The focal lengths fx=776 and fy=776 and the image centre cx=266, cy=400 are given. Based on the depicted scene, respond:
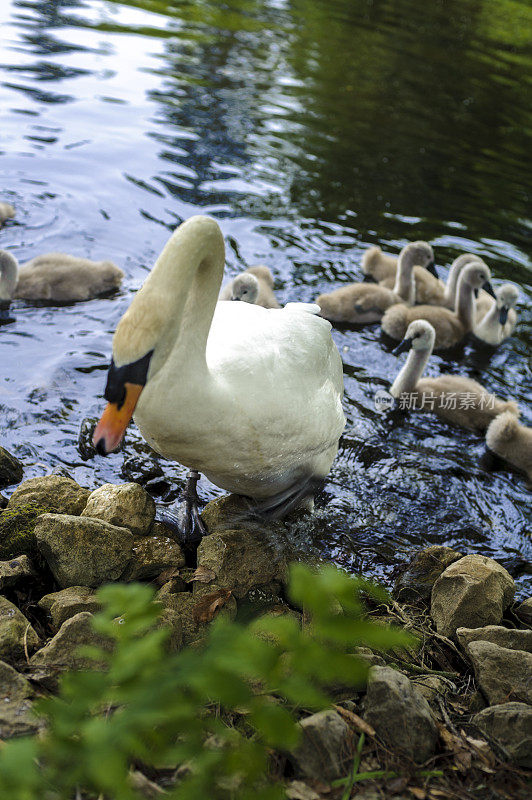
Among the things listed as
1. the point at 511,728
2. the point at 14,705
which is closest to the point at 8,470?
the point at 14,705

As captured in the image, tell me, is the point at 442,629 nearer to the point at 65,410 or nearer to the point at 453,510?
the point at 453,510

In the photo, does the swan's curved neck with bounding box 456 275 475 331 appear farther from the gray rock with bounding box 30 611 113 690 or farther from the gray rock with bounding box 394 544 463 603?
the gray rock with bounding box 30 611 113 690

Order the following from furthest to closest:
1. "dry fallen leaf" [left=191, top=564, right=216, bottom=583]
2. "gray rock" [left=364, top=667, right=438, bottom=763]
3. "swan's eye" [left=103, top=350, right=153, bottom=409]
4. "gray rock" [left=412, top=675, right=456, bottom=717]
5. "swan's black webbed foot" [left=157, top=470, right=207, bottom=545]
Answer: "swan's black webbed foot" [left=157, top=470, right=207, bottom=545] < "dry fallen leaf" [left=191, top=564, right=216, bottom=583] < "gray rock" [left=412, top=675, right=456, bottom=717] < "swan's eye" [left=103, top=350, right=153, bottom=409] < "gray rock" [left=364, top=667, right=438, bottom=763]

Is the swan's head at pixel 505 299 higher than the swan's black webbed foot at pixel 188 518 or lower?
higher

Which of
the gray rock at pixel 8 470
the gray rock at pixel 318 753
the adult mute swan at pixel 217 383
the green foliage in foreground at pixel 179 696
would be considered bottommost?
the gray rock at pixel 8 470

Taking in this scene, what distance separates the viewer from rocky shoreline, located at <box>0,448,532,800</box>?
248cm

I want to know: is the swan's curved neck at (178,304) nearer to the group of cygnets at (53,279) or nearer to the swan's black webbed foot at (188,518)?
the swan's black webbed foot at (188,518)

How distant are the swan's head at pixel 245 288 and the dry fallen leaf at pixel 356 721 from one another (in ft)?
13.7

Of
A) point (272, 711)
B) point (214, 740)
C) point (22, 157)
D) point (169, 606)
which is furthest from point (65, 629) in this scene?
point (22, 157)

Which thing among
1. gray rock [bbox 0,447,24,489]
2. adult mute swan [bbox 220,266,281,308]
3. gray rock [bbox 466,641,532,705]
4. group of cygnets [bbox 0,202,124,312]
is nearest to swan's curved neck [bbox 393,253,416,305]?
adult mute swan [bbox 220,266,281,308]

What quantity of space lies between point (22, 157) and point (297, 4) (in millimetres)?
13051

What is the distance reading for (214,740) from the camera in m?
2.28

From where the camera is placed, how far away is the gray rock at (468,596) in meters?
3.64

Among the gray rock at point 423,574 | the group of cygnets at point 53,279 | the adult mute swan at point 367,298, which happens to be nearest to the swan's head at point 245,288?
the adult mute swan at point 367,298
